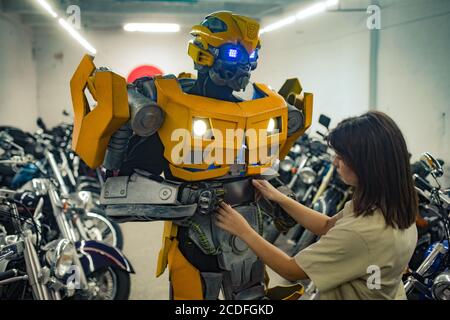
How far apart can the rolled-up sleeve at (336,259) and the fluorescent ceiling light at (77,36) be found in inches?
30.6

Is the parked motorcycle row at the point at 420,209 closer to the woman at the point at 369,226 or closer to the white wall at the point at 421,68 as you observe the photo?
the white wall at the point at 421,68

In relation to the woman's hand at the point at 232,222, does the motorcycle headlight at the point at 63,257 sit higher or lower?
lower

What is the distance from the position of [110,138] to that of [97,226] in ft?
4.39

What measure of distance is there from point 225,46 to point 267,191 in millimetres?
400

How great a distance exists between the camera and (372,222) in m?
0.71

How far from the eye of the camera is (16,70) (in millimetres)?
1455

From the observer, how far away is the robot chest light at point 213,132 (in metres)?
0.94

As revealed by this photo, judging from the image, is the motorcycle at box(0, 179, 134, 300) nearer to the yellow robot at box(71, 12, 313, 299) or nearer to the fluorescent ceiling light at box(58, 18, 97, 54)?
the yellow robot at box(71, 12, 313, 299)

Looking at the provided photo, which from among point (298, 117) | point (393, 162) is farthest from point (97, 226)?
point (393, 162)

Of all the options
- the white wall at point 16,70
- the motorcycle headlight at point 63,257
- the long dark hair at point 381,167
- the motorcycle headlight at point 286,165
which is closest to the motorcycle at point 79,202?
the white wall at point 16,70

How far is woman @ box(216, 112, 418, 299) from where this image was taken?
0.70 meters

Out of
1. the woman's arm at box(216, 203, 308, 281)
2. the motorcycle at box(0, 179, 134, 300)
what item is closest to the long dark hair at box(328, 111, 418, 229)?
the woman's arm at box(216, 203, 308, 281)

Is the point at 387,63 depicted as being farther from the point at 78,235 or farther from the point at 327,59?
the point at 78,235

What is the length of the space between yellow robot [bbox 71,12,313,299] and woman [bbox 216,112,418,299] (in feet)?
1.02
